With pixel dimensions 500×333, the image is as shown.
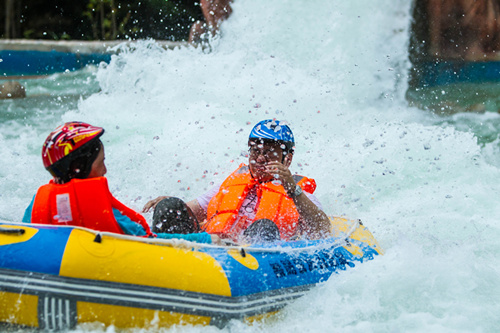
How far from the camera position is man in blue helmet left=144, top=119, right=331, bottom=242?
324 centimetres

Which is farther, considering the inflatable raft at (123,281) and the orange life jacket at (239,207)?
the orange life jacket at (239,207)

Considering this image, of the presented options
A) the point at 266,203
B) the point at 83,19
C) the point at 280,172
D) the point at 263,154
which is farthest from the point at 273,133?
the point at 83,19

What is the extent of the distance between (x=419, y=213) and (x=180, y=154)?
239 cm

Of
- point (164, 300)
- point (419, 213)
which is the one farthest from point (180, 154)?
point (164, 300)

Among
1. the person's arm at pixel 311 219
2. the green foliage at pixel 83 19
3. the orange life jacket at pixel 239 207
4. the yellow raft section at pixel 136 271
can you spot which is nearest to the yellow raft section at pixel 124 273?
the yellow raft section at pixel 136 271

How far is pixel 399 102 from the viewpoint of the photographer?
1013 cm

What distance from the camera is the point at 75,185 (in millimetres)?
2508

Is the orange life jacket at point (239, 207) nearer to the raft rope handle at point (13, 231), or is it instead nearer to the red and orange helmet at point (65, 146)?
the red and orange helmet at point (65, 146)

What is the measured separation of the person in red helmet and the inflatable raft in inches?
3.8

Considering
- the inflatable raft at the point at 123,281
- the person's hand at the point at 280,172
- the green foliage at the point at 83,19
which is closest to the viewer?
the inflatable raft at the point at 123,281

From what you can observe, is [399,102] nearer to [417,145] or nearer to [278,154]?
[417,145]

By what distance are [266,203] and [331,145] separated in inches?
123

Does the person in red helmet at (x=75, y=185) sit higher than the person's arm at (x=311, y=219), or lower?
higher

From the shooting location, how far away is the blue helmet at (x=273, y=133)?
3342 millimetres
